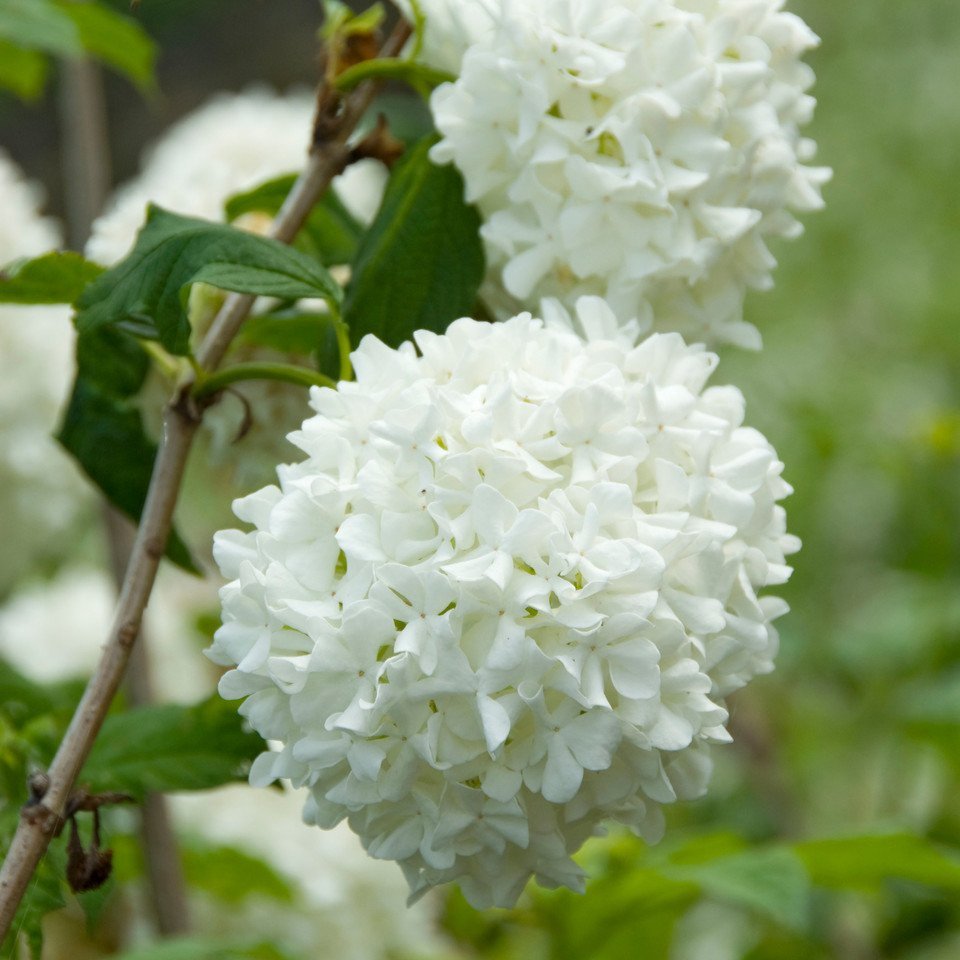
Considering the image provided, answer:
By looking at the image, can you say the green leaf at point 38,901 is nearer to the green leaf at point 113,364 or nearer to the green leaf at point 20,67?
the green leaf at point 113,364

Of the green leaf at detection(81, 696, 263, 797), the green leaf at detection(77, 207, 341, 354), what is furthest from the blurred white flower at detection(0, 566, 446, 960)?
the green leaf at detection(77, 207, 341, 354)

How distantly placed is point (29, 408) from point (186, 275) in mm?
696

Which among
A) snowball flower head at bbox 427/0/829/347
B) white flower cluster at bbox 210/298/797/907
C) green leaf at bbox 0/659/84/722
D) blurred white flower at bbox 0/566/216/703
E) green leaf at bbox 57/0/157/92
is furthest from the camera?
blurred white flower at bbox 0/566/216/703

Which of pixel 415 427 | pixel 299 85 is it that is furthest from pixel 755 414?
pixel 299 85

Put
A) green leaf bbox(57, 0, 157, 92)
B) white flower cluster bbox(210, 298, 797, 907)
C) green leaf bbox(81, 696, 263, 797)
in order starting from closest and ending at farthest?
white flower cluster bbox(210, 298, 797, 907), green leaf bbox(81, 696, 263, 797), green leaf bbox(57, 0, 157, 92)

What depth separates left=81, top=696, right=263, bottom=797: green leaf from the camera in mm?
736

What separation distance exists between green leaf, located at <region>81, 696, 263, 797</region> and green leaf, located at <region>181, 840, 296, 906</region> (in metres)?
0.32

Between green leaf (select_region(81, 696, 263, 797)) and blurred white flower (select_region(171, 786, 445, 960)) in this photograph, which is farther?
blurred white flower (select_region(171, 786, 445, 960))

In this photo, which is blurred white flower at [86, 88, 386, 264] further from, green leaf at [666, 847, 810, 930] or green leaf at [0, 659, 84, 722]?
green leaf at [666, 847, 810, 930]

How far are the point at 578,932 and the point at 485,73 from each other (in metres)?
0.69

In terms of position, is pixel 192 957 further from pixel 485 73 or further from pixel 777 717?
pixel 777 717

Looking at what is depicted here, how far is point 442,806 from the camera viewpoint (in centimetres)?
54

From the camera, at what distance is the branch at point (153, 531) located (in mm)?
542

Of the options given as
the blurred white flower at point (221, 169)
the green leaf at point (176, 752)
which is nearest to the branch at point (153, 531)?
the green leaf at point (176, 752)
